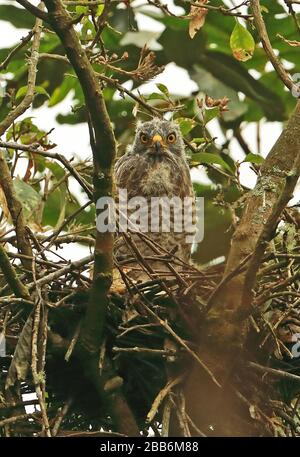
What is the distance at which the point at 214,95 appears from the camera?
19.6 feet

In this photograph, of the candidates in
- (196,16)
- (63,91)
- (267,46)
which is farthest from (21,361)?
(63,91)

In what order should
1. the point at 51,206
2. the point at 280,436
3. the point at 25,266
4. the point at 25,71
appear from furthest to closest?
the point at 25,71 → the point at 51,206 → the point at 25,266 → the point at 280,436

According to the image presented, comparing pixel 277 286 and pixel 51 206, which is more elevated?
pixel 51 206

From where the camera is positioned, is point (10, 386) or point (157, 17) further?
point (157, 17)

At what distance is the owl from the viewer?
489cm

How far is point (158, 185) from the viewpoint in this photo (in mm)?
5031

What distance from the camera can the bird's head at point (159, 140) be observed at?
17.6ft

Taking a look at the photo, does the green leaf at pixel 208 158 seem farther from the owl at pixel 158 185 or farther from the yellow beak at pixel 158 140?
the yellow beak at pixel 158 140

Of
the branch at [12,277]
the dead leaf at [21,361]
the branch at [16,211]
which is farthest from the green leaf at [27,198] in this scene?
the dead leaf at [21,361]

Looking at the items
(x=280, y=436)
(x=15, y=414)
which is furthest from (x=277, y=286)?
Result: (x=15, y=414)

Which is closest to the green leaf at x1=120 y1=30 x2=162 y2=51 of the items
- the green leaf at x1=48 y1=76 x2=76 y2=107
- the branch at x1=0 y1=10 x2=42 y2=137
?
the green leaf at x1=48 y1=76 x2=76 y2=107

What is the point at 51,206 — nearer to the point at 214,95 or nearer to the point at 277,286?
the point at 214,95

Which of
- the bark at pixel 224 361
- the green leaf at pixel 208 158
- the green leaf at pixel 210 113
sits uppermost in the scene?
the green leaf at pixel 210 113
